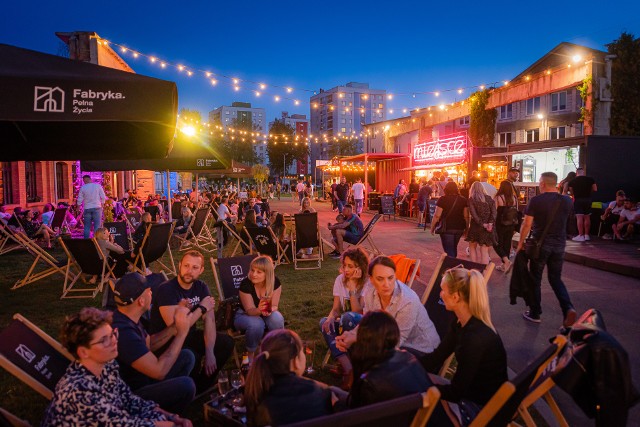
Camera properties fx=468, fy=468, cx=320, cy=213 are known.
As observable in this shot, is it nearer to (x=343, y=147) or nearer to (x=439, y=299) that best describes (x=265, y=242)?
(x=439, y=299)

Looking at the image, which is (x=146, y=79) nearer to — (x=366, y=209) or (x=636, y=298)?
(x=636, y=298)

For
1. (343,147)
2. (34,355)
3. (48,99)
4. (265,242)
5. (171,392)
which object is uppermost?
(343,147)

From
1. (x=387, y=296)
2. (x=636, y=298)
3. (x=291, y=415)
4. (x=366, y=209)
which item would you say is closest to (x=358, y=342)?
(x=291, y=415)

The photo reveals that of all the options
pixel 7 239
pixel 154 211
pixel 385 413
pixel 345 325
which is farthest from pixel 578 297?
pixel 154 211

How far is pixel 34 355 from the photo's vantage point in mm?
2592

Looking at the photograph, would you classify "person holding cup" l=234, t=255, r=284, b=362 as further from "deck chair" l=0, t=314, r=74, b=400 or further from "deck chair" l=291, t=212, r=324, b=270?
"deck chair" l=291, t=212, r=324, b=270

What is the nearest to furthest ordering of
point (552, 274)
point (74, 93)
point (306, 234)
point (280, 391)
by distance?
point (280, 391), point (74, 93), point (552, 274), point (306, 234)

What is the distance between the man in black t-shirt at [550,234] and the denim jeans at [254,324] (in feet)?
9.91

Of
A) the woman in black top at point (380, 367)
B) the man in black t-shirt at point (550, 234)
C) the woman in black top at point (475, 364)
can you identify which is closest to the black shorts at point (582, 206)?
the man in black t-shirt at point (550, 234)

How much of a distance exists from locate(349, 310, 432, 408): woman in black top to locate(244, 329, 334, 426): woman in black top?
0.19m

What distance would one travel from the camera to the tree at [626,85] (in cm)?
1884

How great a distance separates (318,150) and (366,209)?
88385mm

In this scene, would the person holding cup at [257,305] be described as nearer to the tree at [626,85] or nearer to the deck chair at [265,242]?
the deck chair at [265,242]

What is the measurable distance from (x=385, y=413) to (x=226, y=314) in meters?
2.94
